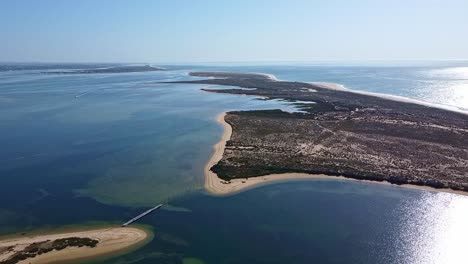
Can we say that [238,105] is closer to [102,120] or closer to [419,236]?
[102,120]

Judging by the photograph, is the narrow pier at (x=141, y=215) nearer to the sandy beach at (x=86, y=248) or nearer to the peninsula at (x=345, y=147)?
the sandy beach at (x=86, y=248)

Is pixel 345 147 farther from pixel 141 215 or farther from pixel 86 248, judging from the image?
pixel 86 248

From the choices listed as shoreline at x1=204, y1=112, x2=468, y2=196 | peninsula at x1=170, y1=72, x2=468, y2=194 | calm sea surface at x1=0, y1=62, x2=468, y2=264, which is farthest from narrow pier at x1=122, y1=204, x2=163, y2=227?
peninsula at x1=170, y1=72, x2=468, y2=194

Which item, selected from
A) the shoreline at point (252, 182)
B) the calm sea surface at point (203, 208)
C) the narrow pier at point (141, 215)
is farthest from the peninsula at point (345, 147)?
the narrow pier at point (141, 215)

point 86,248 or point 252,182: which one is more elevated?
point 252,182

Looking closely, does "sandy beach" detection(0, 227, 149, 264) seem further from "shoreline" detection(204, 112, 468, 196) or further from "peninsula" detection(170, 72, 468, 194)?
"peninsula" detection(170, 72, 468, 194)

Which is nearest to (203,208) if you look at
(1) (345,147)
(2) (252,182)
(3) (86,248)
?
(2) (252,182)
